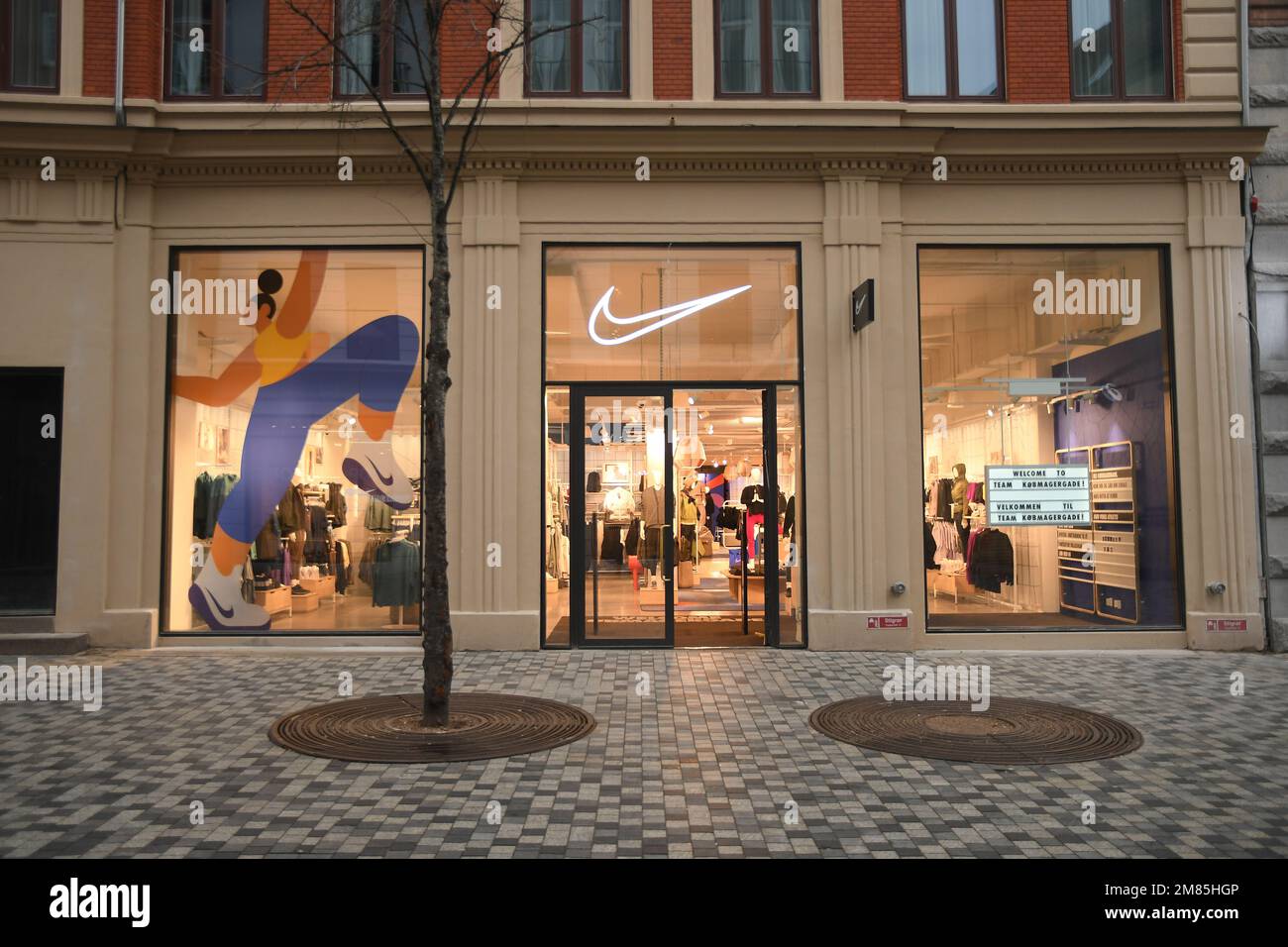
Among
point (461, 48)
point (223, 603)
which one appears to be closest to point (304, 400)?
point (223, 603)

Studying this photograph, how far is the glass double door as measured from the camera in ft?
38.5

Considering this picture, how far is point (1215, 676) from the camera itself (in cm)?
996

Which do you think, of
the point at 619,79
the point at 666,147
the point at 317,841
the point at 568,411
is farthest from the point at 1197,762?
the point at 619,79

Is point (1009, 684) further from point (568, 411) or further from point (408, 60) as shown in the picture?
point (408, 60)

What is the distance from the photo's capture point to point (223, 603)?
11758mm

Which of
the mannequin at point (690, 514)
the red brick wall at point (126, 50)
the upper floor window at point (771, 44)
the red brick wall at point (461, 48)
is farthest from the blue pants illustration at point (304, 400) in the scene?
the upper floor window at point (771, 44)

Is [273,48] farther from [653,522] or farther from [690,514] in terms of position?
[690,514]

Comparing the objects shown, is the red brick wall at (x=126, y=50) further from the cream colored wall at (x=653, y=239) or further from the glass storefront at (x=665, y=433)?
the glass storefront at (x=665, y=433)

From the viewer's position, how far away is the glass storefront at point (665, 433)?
463 inches

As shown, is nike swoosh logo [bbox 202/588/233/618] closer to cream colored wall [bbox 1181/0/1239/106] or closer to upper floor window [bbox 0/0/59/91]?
upper floor window [bbox 0/0/59/91]

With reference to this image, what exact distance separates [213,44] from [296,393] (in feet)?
15.0

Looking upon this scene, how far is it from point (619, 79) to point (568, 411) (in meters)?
4.24
